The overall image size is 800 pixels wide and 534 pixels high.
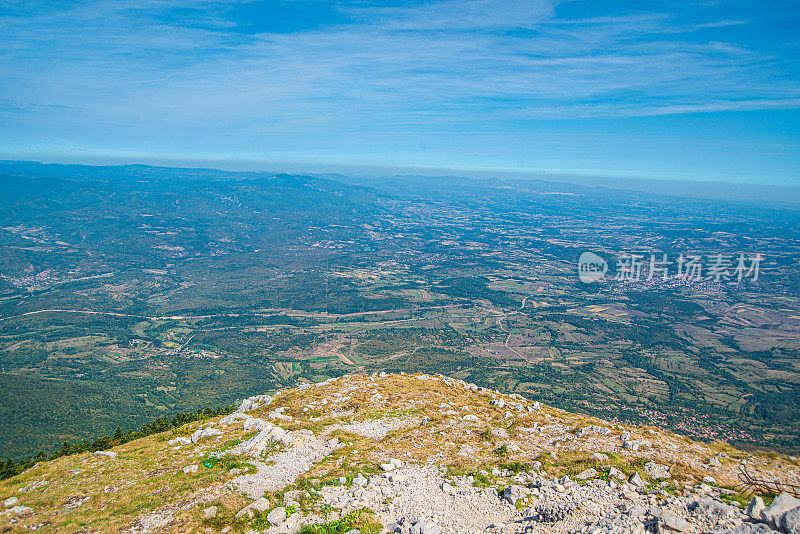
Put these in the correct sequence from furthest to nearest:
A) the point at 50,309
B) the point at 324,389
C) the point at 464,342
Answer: the point at 50,309, the point at 464,342, the point at 324,389

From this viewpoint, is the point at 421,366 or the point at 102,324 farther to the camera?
the point at 102,324

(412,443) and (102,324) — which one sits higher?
(412,443)

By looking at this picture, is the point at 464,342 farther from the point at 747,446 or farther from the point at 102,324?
the point at 102,324

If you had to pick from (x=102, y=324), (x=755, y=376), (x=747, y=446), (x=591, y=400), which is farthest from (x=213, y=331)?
(x=755, y=376)

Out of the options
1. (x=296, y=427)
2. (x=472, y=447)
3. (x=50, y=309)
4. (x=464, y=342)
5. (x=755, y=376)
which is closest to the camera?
(x=472, y=447)

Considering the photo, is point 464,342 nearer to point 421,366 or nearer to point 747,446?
point 421,366

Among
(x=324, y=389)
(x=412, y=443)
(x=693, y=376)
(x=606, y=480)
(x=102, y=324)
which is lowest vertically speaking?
(x=102, y=324)

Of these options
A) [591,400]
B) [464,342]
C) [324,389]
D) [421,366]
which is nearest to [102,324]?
[421,366]
